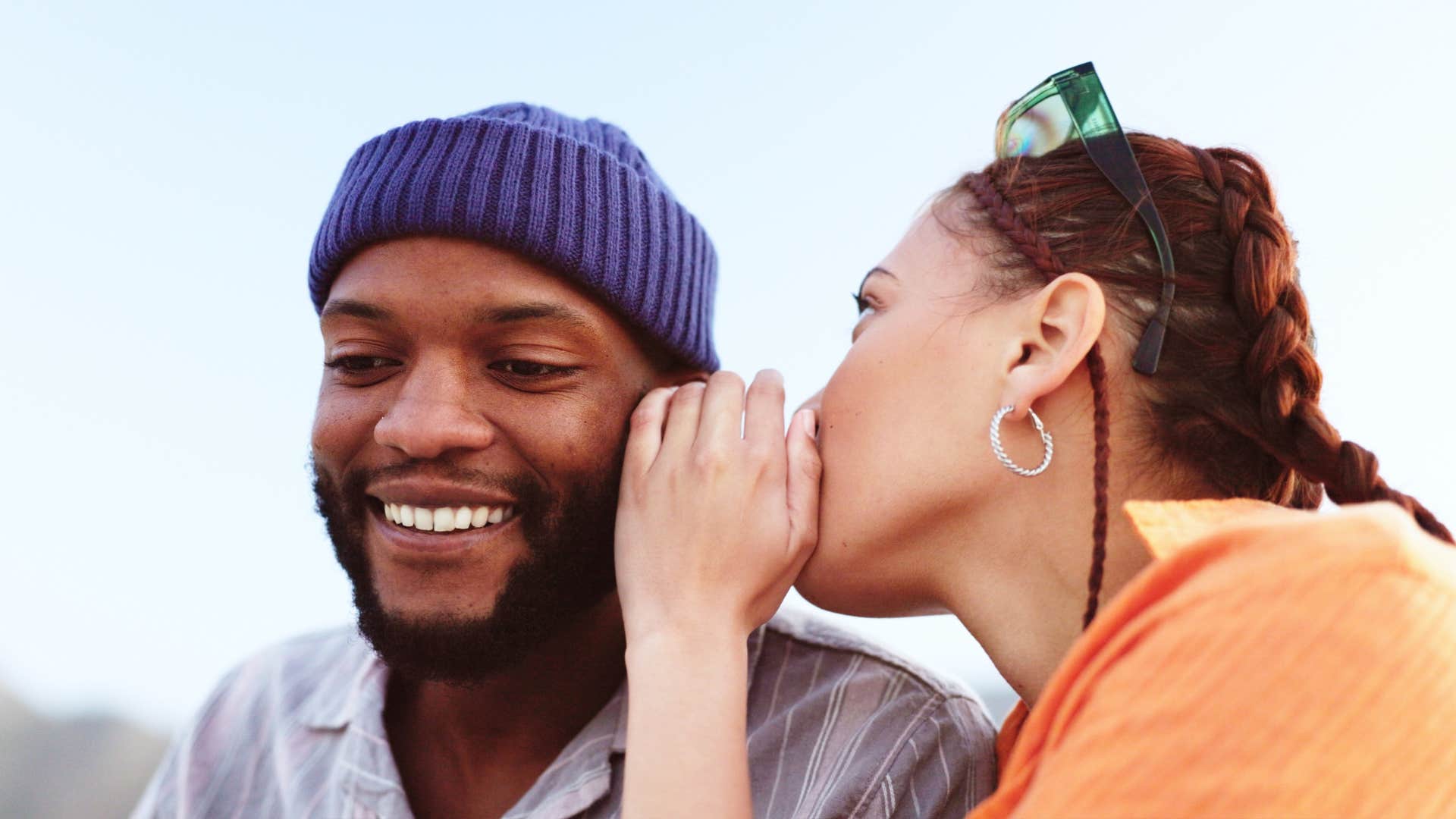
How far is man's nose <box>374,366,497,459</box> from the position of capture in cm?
232

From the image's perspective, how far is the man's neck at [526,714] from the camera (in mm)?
2689

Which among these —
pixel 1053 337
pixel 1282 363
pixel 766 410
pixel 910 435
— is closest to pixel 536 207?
pixel 766 410

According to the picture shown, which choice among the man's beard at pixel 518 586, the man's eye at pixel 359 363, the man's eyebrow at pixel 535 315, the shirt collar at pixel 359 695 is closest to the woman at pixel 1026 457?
the man's beard at pixel 518 586

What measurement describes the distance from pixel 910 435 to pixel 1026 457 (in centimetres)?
21

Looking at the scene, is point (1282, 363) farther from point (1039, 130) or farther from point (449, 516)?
point (449, 516)

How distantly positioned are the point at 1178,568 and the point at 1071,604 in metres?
0.53

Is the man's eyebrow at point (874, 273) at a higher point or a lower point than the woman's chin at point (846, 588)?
higher

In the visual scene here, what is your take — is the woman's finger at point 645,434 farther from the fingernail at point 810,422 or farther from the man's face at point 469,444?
the fingernail at point 810,422

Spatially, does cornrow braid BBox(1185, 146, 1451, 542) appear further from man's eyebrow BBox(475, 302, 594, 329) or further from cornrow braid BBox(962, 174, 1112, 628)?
man's eyebrow BBox(475, 302, 594, 329)

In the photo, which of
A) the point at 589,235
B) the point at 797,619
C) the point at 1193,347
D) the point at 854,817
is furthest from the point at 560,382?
the point at 1193,347

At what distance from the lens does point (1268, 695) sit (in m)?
1.31

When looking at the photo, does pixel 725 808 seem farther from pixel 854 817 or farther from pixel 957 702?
pixel 957 702

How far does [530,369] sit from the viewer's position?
2.47 metres

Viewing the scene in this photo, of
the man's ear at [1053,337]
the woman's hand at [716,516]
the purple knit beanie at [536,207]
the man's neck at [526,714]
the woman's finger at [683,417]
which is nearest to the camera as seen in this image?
the man's ear at [1053,337]
